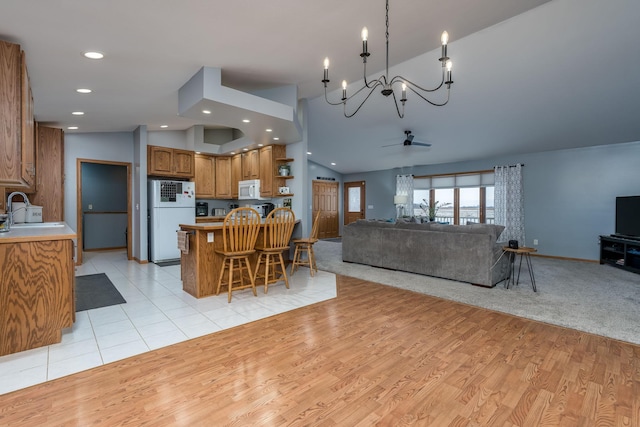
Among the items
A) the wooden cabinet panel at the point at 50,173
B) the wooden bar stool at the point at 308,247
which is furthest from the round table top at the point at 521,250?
the wooden cabinet panel at the point at 50,173

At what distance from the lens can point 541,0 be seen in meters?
2.53

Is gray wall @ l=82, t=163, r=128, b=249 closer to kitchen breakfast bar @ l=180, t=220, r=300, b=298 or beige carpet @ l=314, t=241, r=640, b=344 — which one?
kitchen breakfast bar @ l=180, t=220, r=300, b=298

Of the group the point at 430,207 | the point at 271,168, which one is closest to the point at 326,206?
the point at 430,207

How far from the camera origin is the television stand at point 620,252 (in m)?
5.02

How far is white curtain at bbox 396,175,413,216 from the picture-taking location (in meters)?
8.85

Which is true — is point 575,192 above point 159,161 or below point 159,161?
below

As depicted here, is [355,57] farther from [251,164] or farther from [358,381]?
[251,164]

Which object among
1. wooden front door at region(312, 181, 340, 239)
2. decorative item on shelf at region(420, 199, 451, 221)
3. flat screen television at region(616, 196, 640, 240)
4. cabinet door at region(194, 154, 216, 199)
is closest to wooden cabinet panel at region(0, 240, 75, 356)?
cabinet door at region(194, 154, 216, 199)

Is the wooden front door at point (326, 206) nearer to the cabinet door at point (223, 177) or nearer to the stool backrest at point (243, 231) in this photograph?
the cabinet door at point (223, 177)

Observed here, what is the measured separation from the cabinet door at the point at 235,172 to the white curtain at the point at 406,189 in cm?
468

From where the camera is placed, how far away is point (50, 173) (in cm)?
522

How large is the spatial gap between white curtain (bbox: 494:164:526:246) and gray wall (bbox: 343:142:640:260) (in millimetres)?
129

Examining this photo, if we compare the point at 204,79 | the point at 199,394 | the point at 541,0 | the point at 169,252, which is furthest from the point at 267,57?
the point at 169,252

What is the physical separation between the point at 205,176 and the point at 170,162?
0.76 m
